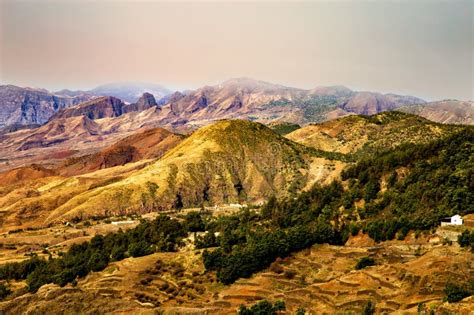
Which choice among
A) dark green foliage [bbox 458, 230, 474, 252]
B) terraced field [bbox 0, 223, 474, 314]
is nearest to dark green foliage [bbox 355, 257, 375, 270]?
terraced field [bbox 0, 223, 474, 314]

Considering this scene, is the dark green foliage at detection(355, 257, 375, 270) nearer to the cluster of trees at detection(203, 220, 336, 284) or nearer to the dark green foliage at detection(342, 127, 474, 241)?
the cluster of trees at detection(203, 220, 336, 284)

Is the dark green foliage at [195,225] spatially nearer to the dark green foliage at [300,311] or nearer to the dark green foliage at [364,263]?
the dark green foliage at [364,263]

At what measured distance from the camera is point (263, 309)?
60.7 metres

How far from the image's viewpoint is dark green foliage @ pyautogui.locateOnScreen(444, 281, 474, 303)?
176 ft

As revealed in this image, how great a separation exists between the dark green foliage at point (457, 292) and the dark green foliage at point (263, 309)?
805 inches

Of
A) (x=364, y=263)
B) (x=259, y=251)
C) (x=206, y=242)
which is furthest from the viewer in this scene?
(x=206, y=242)

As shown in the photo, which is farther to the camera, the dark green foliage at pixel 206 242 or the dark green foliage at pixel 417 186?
the dark green foliage at pixel 206 242

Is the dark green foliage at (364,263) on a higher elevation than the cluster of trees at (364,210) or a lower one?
lower

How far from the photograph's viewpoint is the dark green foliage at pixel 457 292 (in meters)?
53.7

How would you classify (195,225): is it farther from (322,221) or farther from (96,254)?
(322,221)

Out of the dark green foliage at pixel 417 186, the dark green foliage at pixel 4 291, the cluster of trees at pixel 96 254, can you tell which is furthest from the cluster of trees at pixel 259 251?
the dark green foliage at pixel 4 291

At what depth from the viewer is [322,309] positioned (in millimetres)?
62094

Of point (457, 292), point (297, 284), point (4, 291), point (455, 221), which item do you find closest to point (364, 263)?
point (297, 284)

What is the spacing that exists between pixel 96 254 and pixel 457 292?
72.2 m
